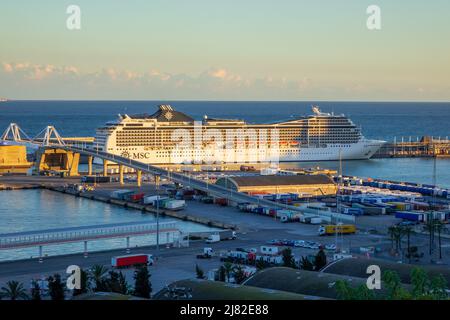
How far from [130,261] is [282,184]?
15.7 m

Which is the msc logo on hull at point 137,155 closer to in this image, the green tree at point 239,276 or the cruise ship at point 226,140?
the cruise ship at point 226,140

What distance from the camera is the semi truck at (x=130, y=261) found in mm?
19500

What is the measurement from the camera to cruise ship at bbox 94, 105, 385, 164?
49.7 meters

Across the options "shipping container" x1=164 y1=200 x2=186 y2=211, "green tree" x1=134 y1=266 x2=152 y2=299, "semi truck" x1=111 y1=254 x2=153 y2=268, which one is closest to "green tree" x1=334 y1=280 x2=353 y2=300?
"green tree" x1=134 y1=266 x2=152 y2=299

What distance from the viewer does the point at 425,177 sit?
145ft

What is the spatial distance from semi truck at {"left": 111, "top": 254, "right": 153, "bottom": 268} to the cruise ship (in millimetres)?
29448

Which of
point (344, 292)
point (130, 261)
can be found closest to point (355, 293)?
point (344, 292)

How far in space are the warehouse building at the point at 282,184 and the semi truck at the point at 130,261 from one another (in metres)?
14.2

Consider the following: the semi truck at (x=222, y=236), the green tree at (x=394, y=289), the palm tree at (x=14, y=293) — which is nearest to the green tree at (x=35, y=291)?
the palm tree at (x=14, y=293)
